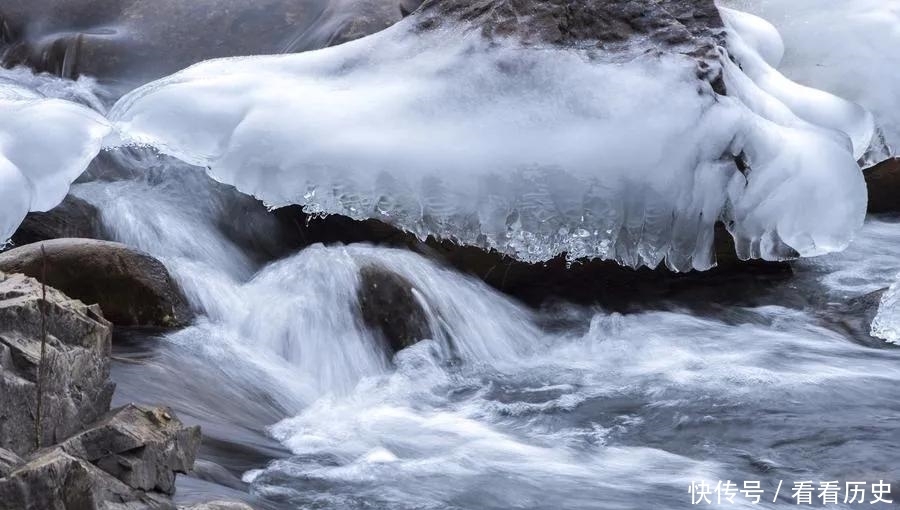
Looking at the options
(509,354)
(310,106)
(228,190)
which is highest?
(310,106)

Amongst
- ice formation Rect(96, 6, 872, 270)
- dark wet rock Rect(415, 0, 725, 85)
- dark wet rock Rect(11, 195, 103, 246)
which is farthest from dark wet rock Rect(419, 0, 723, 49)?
dark wet rock Rect(11, 195, 103, 246)

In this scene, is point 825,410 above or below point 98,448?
below

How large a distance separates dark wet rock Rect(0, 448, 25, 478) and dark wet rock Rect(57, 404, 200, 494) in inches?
4.5

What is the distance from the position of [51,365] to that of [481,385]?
259 centimetres

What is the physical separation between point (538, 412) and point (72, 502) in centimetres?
259

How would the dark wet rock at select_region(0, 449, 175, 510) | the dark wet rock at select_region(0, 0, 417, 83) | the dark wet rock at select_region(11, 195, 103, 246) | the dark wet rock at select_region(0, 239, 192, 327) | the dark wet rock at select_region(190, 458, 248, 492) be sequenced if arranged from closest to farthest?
the dark wet rock at select_region(0, 449, 175, 510)
the dark wet rock at select_region(190, 458, 248, 492)
the dark wet rock at select_region(0, 239, 192, 327)
the dark wet rock at select_region(11, 195, 103, 246)
the dark wet rock at select_region(0, 0, 417, 83)

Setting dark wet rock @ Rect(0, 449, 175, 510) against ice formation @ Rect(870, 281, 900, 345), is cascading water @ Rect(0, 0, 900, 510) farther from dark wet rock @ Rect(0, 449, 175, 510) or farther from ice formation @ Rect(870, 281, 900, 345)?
dark wet rock @ Rect(0, 449, 175, 510)

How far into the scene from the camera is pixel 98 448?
9.74 ft

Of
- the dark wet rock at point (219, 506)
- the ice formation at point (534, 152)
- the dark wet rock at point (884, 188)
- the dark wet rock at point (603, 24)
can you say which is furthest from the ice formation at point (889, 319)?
the dark wet rock at point (219, 506)

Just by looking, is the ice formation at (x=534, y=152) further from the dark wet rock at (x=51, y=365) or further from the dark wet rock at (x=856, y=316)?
the dark wet rock at (x=51, y=365)

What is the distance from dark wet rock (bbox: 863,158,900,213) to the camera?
796 cm

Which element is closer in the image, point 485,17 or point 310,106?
point 310,106

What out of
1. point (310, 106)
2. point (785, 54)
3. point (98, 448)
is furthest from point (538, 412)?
point (785, 54)

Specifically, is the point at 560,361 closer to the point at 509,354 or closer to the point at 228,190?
the point at 509,354
